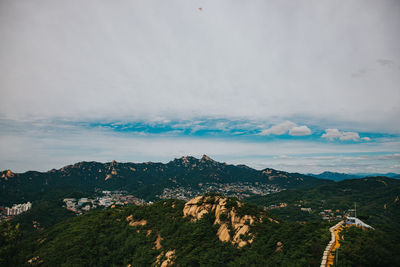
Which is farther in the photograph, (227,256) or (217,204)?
(217,204)

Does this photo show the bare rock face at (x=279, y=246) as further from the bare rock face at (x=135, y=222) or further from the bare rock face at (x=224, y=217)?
the bare rock face at (x=135, y=222)

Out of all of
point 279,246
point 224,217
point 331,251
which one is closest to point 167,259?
point 224,217

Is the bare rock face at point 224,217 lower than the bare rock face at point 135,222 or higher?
higher

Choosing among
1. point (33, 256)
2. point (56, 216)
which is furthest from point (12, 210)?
point (33, 256)

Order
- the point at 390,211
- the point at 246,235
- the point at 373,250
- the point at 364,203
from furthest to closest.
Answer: the point at 364,203 < the point at 390,211 < the point at 246,235 < the point at 373,250

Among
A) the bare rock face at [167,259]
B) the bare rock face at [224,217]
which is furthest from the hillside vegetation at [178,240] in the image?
the bare rock face at [167,259]

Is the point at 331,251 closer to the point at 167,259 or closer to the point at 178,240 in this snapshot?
the point at 178,240

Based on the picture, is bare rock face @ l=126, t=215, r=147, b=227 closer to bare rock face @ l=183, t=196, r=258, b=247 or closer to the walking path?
bare rock face @ l=183, t=196, r=258, b=247

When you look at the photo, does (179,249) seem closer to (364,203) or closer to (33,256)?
(33,256)
